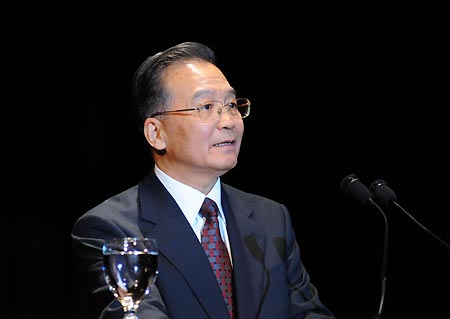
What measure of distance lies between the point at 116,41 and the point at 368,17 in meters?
1.31

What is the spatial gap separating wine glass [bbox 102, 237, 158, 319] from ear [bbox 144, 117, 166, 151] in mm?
1087

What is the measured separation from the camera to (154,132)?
2.66m

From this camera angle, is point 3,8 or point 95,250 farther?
point 3,8

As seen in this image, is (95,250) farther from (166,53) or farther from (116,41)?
(116,41)

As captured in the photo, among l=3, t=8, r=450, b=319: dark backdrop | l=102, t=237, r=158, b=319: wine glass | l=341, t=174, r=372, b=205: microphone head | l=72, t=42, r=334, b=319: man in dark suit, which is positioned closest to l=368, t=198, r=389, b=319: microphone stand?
l=341, t=174, r=372, b=205: microphone head

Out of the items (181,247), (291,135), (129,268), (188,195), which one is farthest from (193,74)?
(291,135)

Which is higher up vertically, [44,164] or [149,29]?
[149,29]

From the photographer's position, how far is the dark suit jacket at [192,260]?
230cm

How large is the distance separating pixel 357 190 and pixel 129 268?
0.79 m

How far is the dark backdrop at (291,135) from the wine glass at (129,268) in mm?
2422

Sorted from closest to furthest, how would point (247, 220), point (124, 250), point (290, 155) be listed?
point (124, 250) < point (247, 220) < point (290, 155)

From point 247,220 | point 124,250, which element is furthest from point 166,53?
point 124,250

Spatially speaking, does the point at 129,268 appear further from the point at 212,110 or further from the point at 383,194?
the point at 212,110

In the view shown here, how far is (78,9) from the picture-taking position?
12.9ft
